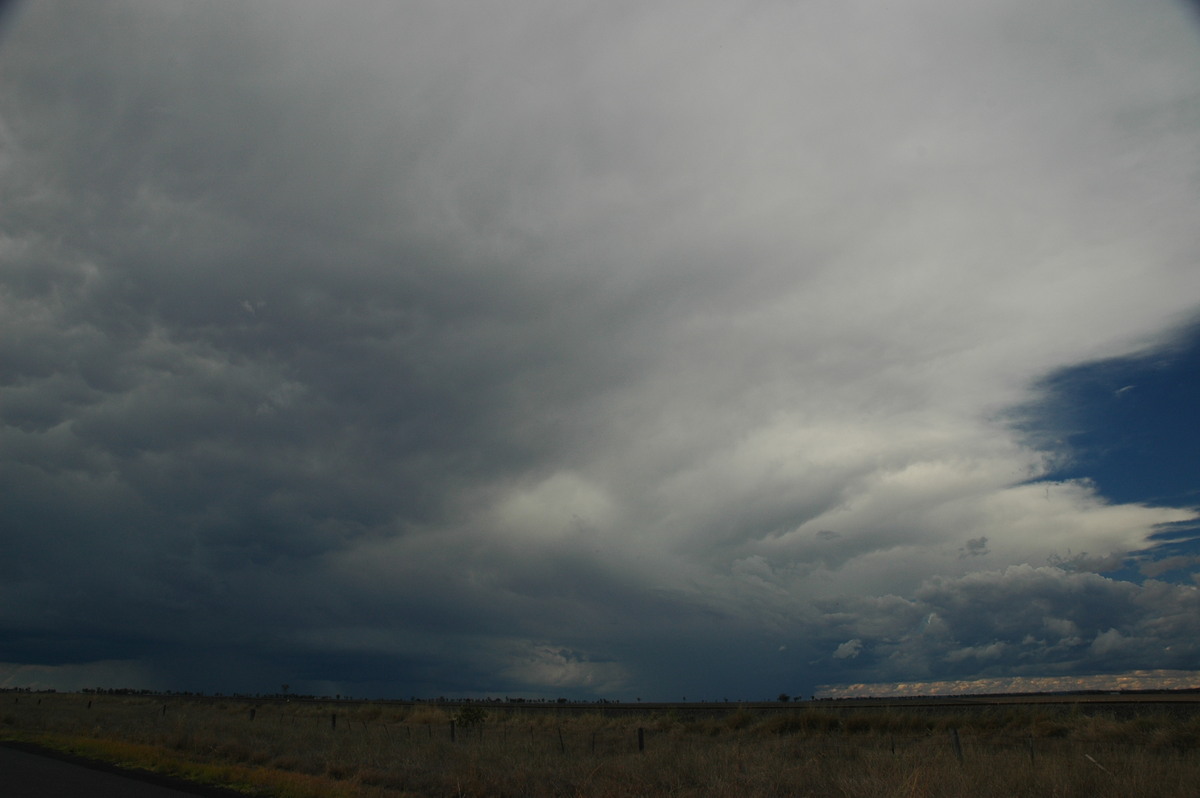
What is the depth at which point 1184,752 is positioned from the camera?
27781 mm

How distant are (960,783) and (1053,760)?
521 cm

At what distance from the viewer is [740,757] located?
82.0 feet

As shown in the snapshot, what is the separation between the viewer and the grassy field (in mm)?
18328

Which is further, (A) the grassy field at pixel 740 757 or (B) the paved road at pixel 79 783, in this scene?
(B) the paved road at pixel 79 783

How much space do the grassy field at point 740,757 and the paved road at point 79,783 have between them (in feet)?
5.56

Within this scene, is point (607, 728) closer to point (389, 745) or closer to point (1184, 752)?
point (389, 745)

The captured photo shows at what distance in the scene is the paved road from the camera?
19547 mm

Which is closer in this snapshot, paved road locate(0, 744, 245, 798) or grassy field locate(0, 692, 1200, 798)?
grassy field locate(0, 692, 1200, 798)

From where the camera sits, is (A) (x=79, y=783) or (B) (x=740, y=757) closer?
(A) (x=79, y=783)

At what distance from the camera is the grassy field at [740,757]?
18.3m

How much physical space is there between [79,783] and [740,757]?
832 inches

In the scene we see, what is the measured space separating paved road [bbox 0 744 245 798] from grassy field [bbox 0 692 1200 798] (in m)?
1.69

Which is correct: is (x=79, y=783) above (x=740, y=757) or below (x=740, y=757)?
above

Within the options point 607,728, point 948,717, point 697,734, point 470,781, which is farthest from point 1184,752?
point 607,728
